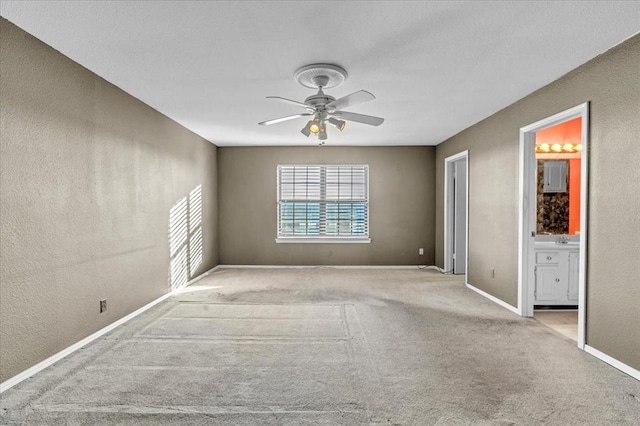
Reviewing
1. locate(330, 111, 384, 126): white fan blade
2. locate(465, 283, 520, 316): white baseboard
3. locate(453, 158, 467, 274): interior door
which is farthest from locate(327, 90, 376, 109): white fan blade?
locate(453, 158, 467, 274): interior door

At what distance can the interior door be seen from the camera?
6359 millimetres

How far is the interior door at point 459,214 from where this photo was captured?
636 cm

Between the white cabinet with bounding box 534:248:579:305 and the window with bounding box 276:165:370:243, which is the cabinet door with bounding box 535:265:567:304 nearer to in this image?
the white cabinet with bounding box 534:248:579:305

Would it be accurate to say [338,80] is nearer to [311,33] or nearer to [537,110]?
[311,33]

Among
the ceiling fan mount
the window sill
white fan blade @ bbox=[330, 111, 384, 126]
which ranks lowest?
the window sill

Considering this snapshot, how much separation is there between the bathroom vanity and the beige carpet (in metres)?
0.57

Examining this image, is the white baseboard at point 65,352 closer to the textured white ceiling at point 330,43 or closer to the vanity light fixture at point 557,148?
the textured white ceiling at point 330,43

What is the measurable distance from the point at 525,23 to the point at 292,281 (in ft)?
14.9

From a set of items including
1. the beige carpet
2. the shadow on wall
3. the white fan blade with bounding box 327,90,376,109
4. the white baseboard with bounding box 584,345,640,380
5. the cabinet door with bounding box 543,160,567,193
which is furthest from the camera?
the shadow on wall

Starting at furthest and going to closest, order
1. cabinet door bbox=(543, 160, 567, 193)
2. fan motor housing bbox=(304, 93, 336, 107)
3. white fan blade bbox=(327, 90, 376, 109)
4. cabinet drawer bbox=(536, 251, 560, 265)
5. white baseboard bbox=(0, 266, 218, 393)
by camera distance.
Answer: cabinet door bbox=(543, 160, 567, 193) → cabinet drawer bbox=(536, 251, 560, 265) → fan motor housing bbox=(304, 93, 336, 107) → white fan blade bbox=(327, 90, 376, 109) → white baseboard bbox=(0, 266, 218, 393)

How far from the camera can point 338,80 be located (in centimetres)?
328

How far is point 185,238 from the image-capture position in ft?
18.0

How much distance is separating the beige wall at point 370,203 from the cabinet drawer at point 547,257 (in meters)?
3.09

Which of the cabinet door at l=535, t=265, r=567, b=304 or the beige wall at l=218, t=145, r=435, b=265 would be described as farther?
the beige wall at l=218, t=145, r=435, b=265
